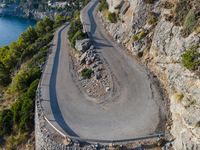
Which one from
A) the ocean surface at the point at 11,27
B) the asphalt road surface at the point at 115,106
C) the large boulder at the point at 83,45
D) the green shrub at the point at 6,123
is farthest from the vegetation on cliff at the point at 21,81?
the ocean surface at the point at 11,27

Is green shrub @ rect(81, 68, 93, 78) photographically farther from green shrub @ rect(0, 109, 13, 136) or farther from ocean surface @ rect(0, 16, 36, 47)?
ocean surface @ rect(0, 16, 36, 47)

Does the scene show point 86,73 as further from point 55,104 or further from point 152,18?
point 152,18

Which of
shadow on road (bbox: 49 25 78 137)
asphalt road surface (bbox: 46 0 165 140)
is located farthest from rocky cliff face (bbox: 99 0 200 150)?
shadow on road (bbox: 49 25 78 137)

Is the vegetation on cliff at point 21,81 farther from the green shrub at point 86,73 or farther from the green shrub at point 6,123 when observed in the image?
the green shrub at point 86,73

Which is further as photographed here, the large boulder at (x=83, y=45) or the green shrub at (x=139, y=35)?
the large boulder at (x=83, y=45)

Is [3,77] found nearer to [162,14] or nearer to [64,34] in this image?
[64,34]

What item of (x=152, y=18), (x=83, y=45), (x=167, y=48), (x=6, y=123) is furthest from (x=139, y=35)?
(x=6, y=123)

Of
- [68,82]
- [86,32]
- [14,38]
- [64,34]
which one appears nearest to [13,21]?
[14,38]
